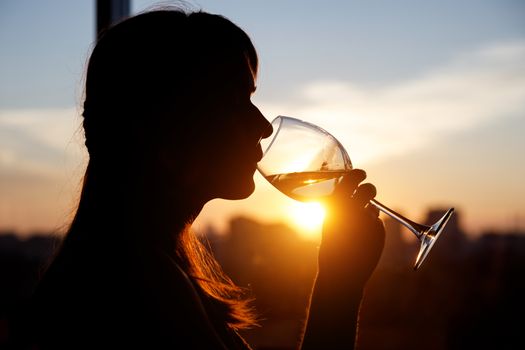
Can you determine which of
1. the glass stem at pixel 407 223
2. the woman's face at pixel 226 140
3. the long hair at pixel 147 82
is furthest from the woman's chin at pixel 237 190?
the glass stem at pixel 407 223

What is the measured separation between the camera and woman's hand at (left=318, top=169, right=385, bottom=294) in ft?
3.43

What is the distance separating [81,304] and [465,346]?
7.91 metres

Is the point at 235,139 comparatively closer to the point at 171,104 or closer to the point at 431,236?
the point at 171,104

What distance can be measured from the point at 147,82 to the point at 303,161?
0.39 metres

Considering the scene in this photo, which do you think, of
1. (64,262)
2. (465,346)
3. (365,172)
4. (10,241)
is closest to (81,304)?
(64,262)

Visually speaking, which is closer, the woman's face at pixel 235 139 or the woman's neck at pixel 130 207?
the woman's neck at pixel 130 207

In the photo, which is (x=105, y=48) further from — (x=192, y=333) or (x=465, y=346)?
(x=465, y=346)

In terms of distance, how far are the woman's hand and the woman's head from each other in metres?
0.18

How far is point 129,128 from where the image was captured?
1.02m

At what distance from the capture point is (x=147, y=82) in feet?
3.45

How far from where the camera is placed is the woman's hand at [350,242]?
1046 millimetres

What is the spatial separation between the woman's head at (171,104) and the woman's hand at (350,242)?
185 millimetres

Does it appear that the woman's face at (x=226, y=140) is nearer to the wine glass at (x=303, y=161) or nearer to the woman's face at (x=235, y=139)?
the woman's face at (x=235, y=139)

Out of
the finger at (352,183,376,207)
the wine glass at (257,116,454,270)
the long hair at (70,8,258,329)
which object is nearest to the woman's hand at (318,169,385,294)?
the finger at (352,183,376,207)
